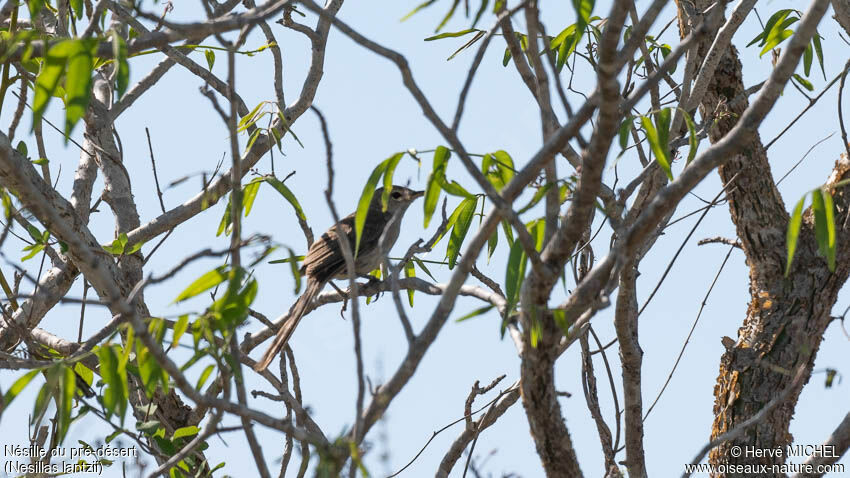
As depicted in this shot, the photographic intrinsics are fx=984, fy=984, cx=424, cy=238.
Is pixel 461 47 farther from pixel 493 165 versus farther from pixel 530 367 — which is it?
pixel 530 367

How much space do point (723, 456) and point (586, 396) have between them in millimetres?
794

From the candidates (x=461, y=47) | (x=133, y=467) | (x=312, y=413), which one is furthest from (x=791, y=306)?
(x=133, y=467)

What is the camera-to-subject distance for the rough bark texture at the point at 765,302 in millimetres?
5266

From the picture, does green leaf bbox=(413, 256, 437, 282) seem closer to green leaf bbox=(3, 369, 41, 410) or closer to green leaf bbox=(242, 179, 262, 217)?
green leaf bbox=(242, 179, 262, 217)

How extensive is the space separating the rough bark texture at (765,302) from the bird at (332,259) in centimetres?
201

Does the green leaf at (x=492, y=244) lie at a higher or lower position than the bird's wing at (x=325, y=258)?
lower

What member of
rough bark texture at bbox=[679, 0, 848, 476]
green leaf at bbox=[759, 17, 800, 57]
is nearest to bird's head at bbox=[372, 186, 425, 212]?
rough bark texture at bbox=[679, 0, 848, 476]

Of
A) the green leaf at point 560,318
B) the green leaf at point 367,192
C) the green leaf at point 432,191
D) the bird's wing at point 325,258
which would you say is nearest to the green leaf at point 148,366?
the green leaf at point 367,192

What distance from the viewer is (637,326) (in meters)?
5.21

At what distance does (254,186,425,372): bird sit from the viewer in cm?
537

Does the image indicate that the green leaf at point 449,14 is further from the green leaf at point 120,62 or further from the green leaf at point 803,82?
the green leaf at point 803,82

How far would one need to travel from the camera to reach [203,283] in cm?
306

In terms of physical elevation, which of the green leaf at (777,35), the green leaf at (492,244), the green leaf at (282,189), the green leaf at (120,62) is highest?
the green leaf at (777,35)

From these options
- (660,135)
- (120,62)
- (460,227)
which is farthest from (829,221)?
(120,62)
